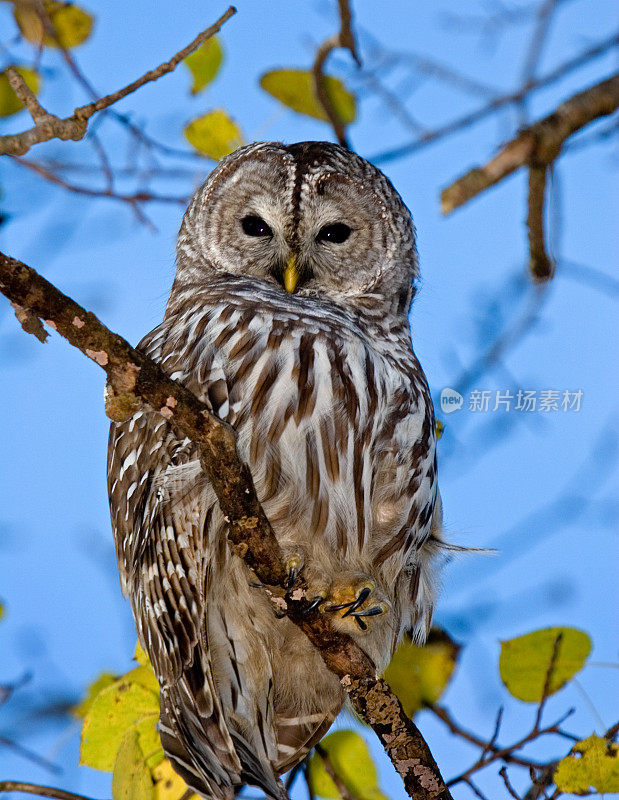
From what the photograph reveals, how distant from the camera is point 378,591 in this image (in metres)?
2.06

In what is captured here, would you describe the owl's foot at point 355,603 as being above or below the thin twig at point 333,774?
above

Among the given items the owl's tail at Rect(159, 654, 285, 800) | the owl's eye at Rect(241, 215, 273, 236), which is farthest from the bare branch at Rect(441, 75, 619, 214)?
the owl's tail at Rect(159, 654, 285, 800)

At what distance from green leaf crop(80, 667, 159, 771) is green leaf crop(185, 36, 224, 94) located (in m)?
1.50

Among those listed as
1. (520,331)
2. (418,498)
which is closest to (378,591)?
(418,498)

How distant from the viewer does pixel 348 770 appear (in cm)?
229

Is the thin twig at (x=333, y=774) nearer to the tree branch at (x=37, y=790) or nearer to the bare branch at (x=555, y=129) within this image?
the tree branch at (x=37, y=790)

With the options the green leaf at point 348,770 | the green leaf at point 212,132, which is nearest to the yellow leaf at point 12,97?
the green leaf at point 212,132

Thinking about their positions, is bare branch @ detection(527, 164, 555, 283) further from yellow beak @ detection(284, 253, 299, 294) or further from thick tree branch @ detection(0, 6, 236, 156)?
thick tree branch @ detection(0, 6, 236, 156)

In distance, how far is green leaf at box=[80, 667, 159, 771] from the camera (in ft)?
6.75

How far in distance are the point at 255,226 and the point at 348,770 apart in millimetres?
1415

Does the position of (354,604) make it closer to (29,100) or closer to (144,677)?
(144,677)

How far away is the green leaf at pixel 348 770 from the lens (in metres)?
2.25

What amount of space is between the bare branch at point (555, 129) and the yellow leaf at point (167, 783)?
1.51 meters

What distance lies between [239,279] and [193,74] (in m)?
0.56
